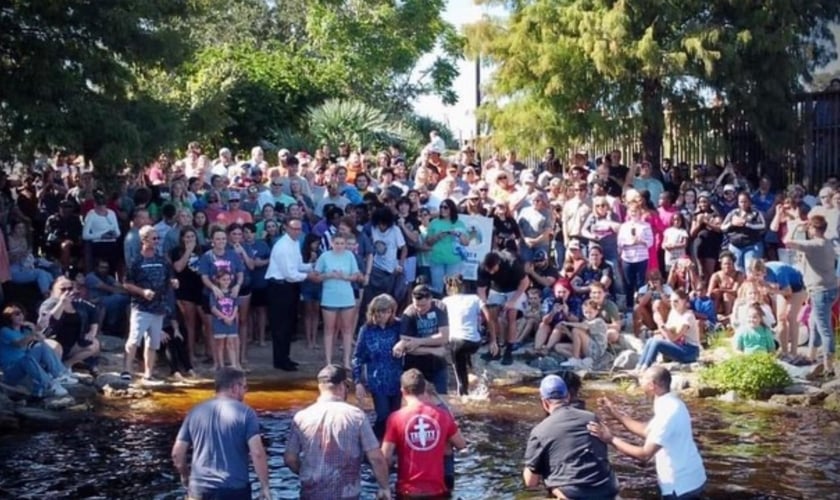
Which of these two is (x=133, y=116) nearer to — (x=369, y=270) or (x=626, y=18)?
(x=369, y=270)

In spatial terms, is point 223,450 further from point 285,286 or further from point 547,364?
point 547,364

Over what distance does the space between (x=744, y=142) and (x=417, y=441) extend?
1783 centimetres

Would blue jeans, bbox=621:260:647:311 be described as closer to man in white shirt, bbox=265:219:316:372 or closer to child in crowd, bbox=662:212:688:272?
child in crowd, bbox=662:212:688:272

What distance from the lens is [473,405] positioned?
57.2 ft

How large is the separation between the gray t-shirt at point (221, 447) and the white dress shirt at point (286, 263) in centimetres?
891

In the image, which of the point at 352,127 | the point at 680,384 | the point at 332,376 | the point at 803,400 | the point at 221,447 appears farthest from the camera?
the point at 352,127

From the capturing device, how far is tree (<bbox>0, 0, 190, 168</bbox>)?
19.1 meters

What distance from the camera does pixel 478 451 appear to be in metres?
14.8

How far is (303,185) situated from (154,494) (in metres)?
9.23

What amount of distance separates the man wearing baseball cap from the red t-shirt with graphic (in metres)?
0.90

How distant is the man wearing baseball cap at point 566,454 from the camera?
1022 cm

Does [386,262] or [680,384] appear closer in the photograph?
[680,384]

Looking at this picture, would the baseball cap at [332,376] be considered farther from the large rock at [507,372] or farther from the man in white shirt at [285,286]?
the large rock at [507,372]

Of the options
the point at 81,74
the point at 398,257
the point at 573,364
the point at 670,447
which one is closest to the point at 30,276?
the point at 81,74
